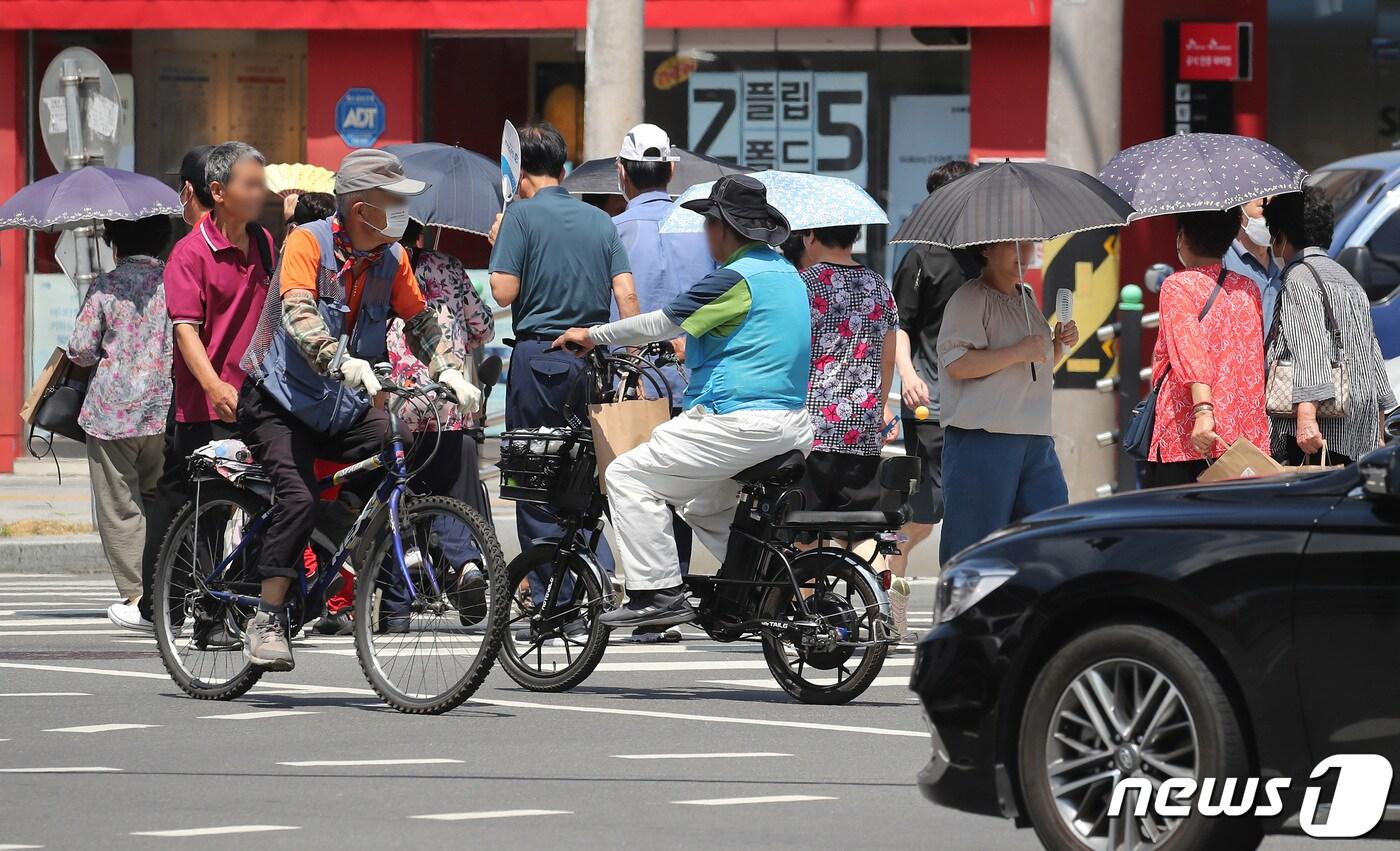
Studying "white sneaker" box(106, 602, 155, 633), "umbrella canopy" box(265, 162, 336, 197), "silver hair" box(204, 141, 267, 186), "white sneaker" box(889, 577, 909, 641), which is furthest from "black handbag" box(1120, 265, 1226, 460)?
"white sneaker" box(106, 602, 155, 633)

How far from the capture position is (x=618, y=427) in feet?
29.8

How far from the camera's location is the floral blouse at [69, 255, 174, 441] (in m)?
11.5

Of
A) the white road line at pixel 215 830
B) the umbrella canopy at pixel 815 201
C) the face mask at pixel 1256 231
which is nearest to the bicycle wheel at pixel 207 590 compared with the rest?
the umbrella canopy at pixel 815 201

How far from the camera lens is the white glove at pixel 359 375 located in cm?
851

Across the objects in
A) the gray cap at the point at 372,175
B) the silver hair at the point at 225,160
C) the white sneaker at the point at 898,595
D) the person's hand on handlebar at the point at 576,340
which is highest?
the silver hair at the point at 225,160

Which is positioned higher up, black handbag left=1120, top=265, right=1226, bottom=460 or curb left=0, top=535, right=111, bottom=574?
black handbag left=1120, top=265, right=1226, bottom=460

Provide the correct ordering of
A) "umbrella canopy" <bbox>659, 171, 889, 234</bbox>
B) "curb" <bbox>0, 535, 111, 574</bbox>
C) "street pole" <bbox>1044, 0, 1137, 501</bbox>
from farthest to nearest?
"street pole" <bbox>1044, 0, 1137, 501</bbox>, "curb" <bbox>0, 535, 111, 574</bbox>, "umbrella canopy" <bbox>659, 171, 889, 234</bbox>

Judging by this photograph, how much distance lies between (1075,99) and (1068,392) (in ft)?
6.38

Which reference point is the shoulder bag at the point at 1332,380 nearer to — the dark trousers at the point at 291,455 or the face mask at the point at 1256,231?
the face mask at the point at 1256,231

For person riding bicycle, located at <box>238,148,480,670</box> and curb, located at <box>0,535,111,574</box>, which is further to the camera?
curb, located at <box>0,535,111,574</box>

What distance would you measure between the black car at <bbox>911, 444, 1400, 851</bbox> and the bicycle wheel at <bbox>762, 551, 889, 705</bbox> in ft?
8.70

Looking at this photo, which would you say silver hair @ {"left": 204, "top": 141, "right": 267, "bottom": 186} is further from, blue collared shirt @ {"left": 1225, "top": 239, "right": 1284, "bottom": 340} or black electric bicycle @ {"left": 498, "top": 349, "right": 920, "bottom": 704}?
blue collared shirt @ {"left": 1225, "top": 239, "right": 1284, "bottom": 340}

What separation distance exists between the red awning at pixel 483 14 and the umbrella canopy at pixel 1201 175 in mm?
8950

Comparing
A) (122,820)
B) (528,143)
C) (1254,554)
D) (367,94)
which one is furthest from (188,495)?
(367,94)
